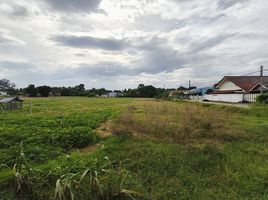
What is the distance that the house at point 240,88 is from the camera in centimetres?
3353

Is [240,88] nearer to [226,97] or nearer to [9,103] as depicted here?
[226,97]

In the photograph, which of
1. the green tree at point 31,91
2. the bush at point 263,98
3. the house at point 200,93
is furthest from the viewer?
the green tree at point 31,91

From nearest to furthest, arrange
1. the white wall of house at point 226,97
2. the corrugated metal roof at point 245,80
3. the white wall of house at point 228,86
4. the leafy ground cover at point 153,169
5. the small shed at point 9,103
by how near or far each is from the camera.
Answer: the leafy ground cover at point 153,169 < the small shed at point 9,103 < the white wall of house at point 226,97 < the corrugated metal roof at point 245,80 < the white wall of house at point 228,86

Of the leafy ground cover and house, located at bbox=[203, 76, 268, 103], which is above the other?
house, located at bbox=[203, 76, 268, 103]

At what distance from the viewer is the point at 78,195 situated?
14.5 ft

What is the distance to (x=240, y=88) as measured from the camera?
38.5 meters

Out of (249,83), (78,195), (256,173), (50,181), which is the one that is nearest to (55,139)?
(50,181)

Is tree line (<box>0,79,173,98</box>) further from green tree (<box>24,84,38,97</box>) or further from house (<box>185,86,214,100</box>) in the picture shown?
house (<box>185,86,214,100</box>)

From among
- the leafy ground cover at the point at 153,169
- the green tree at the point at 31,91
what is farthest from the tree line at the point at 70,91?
the leafy ground cover at the point at 153,169

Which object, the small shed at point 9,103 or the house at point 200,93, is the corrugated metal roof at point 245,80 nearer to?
the house at point 200,93

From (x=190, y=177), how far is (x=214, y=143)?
118 inches

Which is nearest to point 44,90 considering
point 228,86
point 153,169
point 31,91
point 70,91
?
point 31,91

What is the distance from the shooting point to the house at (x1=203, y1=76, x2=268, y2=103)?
110 ft

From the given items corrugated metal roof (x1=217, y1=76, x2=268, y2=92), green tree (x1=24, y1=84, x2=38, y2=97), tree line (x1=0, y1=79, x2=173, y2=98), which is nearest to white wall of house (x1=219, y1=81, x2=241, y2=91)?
corrugated metal roof (x1=217, y1=76, x2=268, y2=92)
